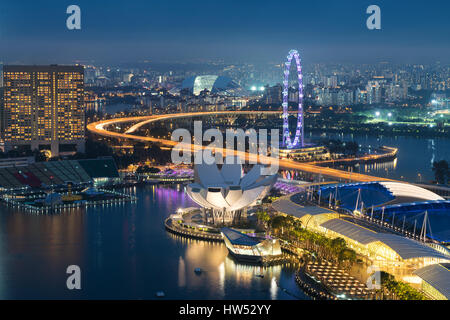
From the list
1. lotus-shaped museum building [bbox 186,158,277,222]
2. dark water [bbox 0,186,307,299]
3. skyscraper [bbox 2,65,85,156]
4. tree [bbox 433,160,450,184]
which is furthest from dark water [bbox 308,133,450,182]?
skyscraper [bbox 2,65,85,156]

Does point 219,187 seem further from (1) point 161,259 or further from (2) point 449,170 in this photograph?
(2) point 449,170

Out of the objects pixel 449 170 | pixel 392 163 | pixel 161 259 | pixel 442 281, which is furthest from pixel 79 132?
pixel 442 281

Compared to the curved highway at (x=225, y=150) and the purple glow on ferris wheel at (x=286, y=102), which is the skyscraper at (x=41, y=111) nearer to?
the curved highway at (x=225, y=150)

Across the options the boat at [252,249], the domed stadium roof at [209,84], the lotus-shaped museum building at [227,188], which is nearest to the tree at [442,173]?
the lotus-shaped museum building at [227,188]

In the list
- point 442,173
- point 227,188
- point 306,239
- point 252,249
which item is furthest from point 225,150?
point 252,249

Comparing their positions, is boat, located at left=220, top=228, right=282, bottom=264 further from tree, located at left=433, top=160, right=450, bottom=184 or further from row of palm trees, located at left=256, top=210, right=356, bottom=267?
tree, located at left=433, top=160, right=450, bottom=184

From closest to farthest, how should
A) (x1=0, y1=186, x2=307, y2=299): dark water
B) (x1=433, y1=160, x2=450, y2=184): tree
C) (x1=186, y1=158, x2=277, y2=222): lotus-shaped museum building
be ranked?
(x1=0, y1=186, x2=307, y2=299): dark water → (x1=186, y1=158, x2=277, y2=222): lotus-shaped museum building → (x1=433, y1=160, x2=450, y2=184): tree

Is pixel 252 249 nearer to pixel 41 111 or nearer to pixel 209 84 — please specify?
pixel 41 111
